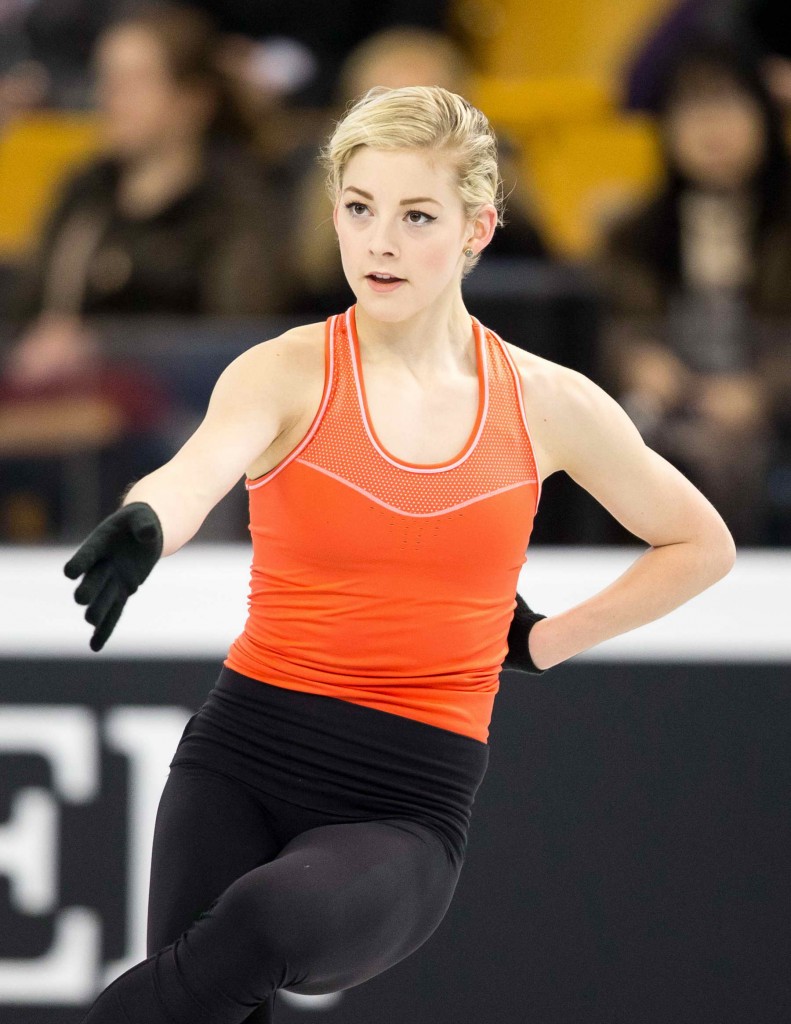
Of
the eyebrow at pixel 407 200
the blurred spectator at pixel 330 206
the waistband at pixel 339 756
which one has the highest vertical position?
the blurred spectator at pixel 330 206

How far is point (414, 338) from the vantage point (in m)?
2.18

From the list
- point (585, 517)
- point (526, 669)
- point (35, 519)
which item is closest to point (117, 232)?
point (35, 519)

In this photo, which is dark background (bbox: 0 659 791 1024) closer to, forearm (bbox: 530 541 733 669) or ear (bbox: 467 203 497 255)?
forearm (bbox: 530 541 733 669)

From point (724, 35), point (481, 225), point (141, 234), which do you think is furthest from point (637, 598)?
point (724, 35)

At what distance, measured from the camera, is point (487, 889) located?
322cm

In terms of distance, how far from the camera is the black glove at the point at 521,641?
97.7 inches

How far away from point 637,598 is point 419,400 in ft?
1.77

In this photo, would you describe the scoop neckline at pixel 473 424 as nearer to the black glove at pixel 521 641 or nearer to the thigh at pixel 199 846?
the black glove at pixel 521 641

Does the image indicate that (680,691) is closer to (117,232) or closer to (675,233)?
(675,233)

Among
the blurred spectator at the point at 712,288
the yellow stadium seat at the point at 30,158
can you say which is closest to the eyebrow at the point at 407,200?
the blurred spectator at the point at 712,288

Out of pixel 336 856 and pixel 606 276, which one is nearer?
pixel 336 856

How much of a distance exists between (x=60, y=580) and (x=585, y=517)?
1.22 metres

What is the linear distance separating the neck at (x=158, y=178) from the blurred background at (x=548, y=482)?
0.01 m

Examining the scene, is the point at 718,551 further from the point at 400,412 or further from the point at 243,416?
the point at 243,416
